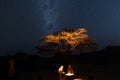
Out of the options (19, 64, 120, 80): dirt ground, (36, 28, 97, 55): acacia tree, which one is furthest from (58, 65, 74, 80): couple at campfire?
(19, 64, 120, 80): dirt ground

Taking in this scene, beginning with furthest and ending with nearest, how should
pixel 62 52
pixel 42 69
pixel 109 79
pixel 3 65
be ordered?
pixel 42 69, pixel 109 79, pixel 3 65, pixel 62 52

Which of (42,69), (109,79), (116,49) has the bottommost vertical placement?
(109,79)

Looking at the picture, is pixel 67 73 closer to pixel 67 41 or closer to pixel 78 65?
pixel 67 41

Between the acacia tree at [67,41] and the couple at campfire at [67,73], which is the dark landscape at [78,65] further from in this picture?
the couple at campfire at [67,73]

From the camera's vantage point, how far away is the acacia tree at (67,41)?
20312 mm

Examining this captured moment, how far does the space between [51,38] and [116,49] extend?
1447cm

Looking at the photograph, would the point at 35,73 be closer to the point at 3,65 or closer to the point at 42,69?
the point at 42,69

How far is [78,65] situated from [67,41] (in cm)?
972

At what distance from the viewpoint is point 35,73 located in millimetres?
27578

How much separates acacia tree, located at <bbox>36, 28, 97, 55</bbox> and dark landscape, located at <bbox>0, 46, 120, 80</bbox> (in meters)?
3.97

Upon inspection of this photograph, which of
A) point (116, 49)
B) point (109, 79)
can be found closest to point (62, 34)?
point (109, 79)

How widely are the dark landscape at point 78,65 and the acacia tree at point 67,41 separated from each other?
3974mm

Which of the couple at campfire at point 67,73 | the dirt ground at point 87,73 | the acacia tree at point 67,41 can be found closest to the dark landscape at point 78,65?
the dirt ground at point 87,73

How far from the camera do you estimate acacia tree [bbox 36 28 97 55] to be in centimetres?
2031
